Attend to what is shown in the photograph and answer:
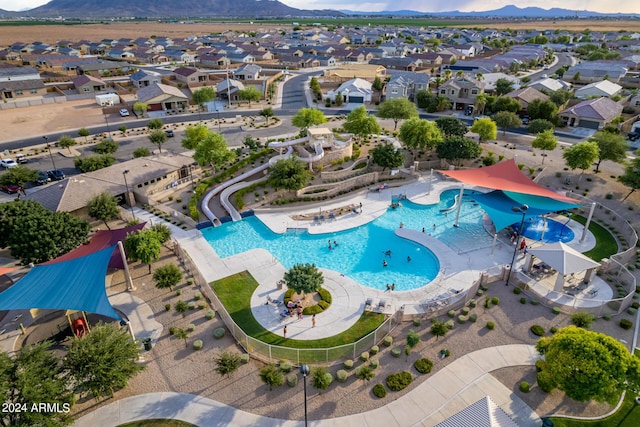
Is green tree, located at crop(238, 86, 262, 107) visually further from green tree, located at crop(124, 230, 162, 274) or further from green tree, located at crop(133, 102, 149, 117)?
green tree, located at crop(124, 230, 162, 274)

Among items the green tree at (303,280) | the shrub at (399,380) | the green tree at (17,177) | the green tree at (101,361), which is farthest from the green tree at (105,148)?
the shrub at (399,380)

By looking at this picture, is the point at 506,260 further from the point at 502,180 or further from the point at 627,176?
the point at 627,176

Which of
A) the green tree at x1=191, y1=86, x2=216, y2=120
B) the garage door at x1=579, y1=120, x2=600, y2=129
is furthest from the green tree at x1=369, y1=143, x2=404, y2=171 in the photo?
the green tree at x1=191, y1=86, x2=216, y2=120

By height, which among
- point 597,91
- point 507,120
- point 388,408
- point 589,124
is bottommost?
point 388,408

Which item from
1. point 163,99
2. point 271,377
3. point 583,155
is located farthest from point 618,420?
point 163,99

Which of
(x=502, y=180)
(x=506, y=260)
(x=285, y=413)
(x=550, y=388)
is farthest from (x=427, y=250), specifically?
(x=285, y=413)

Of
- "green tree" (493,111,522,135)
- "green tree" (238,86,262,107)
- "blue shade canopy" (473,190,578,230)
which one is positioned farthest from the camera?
"green tree" (238,86,262,107)

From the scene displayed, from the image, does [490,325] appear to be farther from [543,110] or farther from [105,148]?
[543,110]
